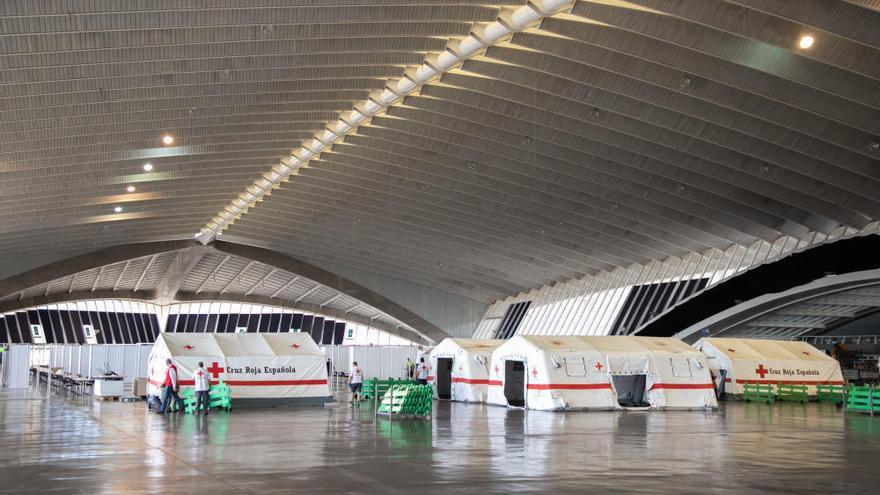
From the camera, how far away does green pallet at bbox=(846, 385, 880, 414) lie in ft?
84.3

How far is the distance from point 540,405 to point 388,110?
12.9m

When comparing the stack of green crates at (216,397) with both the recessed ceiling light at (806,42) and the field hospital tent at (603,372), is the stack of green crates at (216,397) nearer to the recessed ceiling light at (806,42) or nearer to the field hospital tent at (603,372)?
the field hospital tent at (603,372)

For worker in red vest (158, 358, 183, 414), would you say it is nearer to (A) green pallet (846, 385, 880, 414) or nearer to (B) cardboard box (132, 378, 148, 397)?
(B) cardboard box (132, 378, 148, 397)

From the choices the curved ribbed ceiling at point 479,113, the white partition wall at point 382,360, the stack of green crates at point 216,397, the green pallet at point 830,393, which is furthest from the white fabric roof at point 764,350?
the stack of green crates at point 216,397

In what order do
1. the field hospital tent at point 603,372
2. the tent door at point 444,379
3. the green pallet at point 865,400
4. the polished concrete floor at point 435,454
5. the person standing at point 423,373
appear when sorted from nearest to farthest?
the polished concrete floor at point 435,454 → the green pallet at point 865,400 → the field hospital tent at point 603,372 → the person standing at point 423,373 → the tent door at point 444,379

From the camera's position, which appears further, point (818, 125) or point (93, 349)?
point (93, 349)

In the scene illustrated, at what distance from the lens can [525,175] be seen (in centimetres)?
3988

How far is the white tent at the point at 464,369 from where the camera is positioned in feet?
108

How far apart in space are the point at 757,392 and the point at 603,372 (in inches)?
331

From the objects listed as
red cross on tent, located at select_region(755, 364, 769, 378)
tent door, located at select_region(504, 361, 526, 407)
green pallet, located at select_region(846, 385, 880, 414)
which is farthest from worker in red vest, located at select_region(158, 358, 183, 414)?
red cross on tent, located at select_region(755, 364, 769, 378)

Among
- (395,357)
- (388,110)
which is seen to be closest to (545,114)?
(388,110)

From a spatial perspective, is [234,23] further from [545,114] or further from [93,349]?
[93,349]

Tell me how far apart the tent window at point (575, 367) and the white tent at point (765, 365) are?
30.7 feet

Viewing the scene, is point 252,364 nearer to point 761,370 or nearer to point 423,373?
point 423,373
